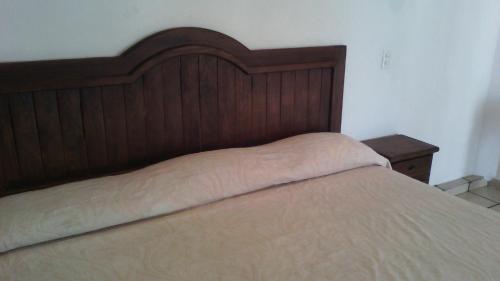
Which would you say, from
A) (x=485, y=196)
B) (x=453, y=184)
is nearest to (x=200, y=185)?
(x=453, y=184)

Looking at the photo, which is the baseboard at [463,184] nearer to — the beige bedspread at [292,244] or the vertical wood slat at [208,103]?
the beige bedspread at [292,244]

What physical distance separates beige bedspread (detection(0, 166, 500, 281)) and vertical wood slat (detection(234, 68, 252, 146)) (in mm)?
414

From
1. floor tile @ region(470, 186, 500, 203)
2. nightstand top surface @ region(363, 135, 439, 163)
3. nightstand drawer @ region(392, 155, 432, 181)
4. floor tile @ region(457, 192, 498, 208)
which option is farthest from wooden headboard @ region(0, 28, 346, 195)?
floor tile @ region(470, 186, 500, 203)

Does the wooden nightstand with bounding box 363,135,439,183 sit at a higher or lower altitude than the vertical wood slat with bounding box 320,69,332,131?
lower

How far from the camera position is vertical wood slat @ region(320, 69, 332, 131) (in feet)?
7.41

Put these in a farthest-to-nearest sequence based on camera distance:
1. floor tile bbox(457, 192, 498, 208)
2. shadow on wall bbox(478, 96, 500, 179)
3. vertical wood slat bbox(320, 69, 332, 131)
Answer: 1. shadow on wall bbox(478, 96, 500, 179)
2. floor tile bbox(457, 192, 498, 208)
3. vertical wood slat bbox(320, 69, 332, 131)

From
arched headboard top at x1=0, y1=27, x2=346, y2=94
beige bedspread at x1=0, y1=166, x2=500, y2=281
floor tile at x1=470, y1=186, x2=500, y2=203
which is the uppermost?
arched headboard top at x1=0, y1=27, x2=346, y2=94

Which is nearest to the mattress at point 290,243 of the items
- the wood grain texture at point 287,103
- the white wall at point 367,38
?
the wood grain texture at point 287,103

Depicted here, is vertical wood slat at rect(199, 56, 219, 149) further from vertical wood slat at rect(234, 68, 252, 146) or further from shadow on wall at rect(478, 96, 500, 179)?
shadow on wall at rect(478, 96, 500, 179)

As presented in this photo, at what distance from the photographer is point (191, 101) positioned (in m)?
1.88

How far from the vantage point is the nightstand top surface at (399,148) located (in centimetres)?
232

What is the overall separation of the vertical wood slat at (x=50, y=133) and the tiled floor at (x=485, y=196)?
2.78m

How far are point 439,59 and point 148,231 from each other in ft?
7.40

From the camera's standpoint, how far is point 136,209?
1.48 metres
